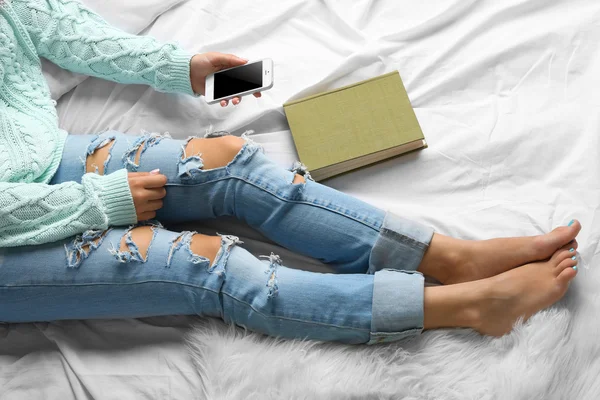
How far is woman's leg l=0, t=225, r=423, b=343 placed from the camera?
864 millimetres

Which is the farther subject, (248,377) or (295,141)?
(295,141)

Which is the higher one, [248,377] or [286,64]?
[286,64]

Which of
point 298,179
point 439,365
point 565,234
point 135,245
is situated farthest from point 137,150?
point 565,234

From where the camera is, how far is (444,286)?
2.91 ft

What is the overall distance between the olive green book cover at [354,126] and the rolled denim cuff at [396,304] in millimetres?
250

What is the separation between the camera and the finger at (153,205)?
91 cm

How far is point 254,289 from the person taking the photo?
87 centimetres

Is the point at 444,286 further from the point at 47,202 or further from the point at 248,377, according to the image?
the point at 47,202

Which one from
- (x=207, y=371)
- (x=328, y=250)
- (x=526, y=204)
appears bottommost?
(x=207, y=371)

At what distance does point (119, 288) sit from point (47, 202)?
0.17 metres

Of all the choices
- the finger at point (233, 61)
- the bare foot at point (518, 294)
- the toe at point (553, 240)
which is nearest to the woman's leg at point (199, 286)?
the bare foot at point (518, 294)

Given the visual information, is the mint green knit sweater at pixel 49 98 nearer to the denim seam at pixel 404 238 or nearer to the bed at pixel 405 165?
the bed at pixel 405 165

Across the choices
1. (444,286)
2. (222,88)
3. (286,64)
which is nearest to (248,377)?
(444,286)

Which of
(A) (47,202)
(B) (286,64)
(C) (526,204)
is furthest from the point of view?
(B) (286,64)
